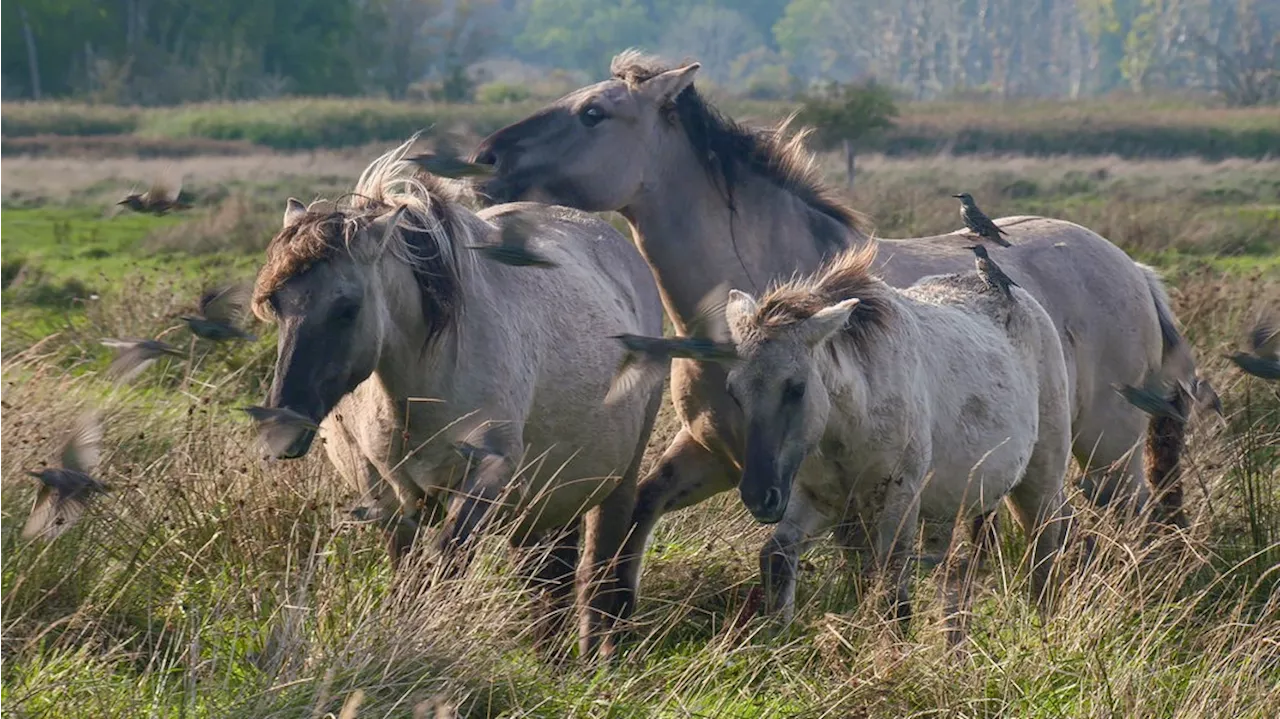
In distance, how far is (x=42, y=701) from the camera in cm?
459

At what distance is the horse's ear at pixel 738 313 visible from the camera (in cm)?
542

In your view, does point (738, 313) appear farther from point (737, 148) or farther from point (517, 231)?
point (737, 148)

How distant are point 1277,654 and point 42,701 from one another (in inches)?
145

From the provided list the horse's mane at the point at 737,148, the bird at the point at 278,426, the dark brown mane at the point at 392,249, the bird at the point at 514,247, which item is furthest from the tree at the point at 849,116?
the bird at the point at 278,426

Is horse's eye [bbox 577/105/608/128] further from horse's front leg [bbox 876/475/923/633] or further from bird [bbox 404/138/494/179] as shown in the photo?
horse's front leg [bbox 876/475/923/633]

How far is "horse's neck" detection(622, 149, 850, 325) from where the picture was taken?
6.97 m

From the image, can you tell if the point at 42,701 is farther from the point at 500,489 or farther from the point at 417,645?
the point at 500,489

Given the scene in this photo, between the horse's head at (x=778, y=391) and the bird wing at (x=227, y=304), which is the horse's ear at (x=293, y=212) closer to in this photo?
the bird wing at (x=227, y=304)

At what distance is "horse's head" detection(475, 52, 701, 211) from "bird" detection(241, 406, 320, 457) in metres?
2.18

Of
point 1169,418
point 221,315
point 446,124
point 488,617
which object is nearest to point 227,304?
point 221,315

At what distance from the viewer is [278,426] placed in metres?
4.90

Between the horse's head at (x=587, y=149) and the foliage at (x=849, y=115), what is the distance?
21.6 meters

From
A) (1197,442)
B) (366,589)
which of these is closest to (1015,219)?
(1197,442)

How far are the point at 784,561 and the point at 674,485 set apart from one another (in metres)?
0.93
